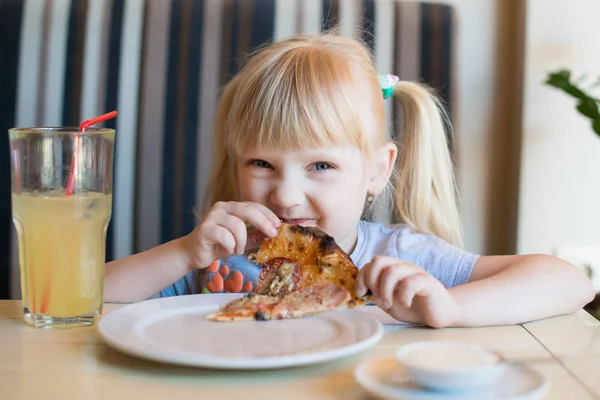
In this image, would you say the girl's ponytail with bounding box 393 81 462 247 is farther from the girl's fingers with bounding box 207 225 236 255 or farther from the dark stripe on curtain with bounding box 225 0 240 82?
the girl's fingers with bounding box 207 225 236 255

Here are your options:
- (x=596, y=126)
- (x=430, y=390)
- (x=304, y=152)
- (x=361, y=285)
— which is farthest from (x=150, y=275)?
(x=596, y=126)

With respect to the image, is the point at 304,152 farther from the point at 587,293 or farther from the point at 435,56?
the point at 435,56

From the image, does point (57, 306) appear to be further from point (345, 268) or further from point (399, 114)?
point (399, 114)

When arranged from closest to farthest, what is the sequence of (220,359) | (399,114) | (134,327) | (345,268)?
1. (220,359)
2. (134,327)
3. (345,268)
4. (399,114)

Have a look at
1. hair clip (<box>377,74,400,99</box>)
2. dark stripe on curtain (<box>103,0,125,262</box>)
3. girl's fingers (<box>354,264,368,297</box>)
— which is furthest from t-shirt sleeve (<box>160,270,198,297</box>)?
girl's fingers (<box>354,264,368,297</box>)

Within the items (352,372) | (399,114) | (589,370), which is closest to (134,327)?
(352,372)

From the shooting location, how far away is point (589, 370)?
2.53ft

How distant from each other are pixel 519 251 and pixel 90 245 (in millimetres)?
1187

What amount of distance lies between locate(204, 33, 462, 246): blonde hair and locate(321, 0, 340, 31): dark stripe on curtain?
272mm

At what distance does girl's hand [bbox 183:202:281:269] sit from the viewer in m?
1.13

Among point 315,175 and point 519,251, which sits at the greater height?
point 315,175

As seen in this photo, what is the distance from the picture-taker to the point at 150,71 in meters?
1.74

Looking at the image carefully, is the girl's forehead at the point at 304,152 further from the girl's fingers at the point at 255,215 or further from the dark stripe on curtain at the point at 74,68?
the dark stripe on curtain at the point at 74,68

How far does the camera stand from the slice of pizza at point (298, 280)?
92 cm
